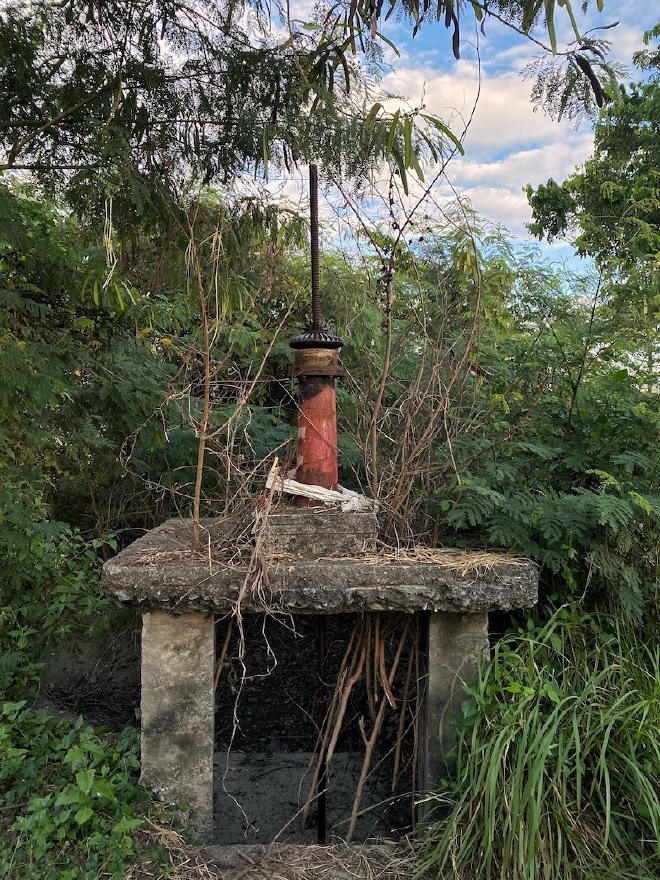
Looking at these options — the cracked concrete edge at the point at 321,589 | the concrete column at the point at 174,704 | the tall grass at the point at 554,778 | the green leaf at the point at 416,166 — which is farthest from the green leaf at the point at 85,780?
the green leaf at the point at 416,166

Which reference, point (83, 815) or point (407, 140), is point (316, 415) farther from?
point (83, 815)

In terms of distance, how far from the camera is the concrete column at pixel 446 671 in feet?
8.61

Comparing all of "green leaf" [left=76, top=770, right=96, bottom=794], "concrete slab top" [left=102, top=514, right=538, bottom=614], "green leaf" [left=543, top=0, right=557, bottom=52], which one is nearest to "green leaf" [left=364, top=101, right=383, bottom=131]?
"green leaf" [left=543, top=0, right=557, bottom=52]

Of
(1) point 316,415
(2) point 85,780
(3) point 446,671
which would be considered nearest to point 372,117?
(1) point 316,415

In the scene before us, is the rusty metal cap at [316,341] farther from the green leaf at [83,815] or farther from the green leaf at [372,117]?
the green leaf at [83,815]

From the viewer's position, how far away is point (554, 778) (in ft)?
7.27

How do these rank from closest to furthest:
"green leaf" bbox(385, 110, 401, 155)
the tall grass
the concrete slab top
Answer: the tall grass → the concrete slab top → "green leaf" bbox(385, 110, 401, 155)

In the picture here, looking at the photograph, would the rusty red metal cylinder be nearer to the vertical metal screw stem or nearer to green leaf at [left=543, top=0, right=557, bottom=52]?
the vertical metal screw stem

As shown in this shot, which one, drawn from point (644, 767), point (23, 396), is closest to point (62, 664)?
point (23, 396)

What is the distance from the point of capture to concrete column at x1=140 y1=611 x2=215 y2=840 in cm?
261

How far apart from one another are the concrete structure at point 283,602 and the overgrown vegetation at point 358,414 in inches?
6.5

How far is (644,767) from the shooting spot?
2260 mm

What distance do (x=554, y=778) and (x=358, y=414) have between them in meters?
1.93

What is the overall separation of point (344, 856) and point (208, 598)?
1.20 m
